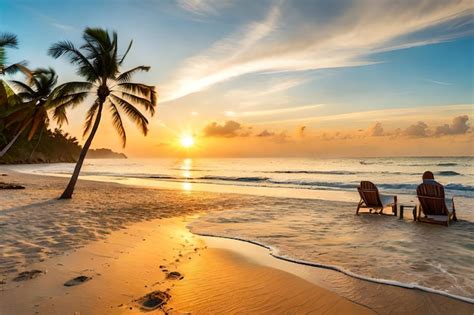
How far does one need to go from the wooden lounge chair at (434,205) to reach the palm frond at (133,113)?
38.1 feet

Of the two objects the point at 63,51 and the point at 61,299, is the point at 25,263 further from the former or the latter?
the point at 63,51

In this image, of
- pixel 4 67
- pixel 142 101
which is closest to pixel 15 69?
pixel 4 67

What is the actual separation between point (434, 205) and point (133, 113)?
12581mm

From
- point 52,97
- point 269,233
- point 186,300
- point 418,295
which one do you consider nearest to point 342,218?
point 269,233

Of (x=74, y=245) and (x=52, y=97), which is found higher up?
(x=52, y=97)

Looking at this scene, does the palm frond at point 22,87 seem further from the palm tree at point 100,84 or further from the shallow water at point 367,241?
the shallow water at point 367,241

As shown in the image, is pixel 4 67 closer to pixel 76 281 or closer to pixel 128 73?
pixel 128 73

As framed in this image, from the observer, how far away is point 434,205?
9000 millimetres

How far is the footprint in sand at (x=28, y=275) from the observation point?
4.19m

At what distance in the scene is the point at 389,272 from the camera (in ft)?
15.9

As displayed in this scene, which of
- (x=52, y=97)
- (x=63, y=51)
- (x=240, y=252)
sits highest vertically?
(x=63, y=51)

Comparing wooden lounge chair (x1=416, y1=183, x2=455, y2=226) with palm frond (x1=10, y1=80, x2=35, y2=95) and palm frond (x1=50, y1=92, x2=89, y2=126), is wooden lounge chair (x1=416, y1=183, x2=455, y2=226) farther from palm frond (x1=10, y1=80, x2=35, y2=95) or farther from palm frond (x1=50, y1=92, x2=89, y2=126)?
palm frond (x1=10, y1=80, x2=35, y2=95)

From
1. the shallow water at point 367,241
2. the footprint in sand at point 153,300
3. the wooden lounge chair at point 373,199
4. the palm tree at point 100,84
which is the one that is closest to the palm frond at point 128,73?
the palm tree at point 100,84

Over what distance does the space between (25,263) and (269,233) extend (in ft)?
16.4
